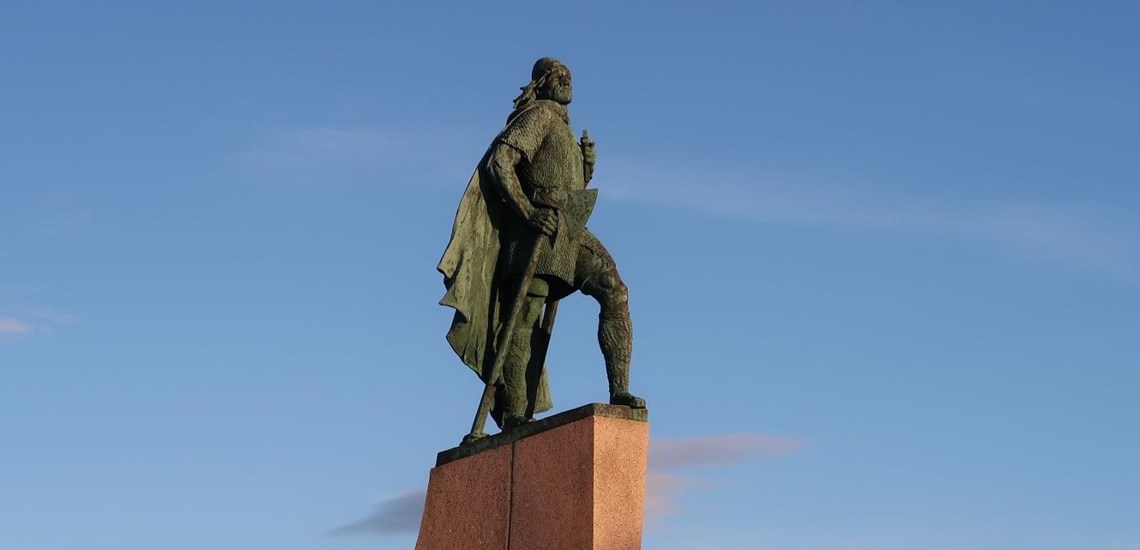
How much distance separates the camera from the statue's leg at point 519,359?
1217 centimetres

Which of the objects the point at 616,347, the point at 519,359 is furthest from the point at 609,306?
the point at 519,359

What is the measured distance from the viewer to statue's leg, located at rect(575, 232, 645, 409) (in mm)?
11430

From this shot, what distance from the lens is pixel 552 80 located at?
487 inches

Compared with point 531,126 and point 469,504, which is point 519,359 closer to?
point 469,504

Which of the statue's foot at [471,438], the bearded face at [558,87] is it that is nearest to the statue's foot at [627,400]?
the statue's foot at [471,438]

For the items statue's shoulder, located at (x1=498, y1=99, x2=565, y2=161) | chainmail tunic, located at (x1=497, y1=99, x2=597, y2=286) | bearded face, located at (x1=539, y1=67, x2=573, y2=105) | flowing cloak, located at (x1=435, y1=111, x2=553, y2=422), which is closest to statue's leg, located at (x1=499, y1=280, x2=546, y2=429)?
flowing cloak, located at (x1=435, y1=111, x2=553, y2=422)

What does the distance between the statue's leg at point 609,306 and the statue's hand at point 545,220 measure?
0.24m

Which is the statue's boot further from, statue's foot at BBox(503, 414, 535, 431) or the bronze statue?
statue's foot at BBox(503, 414, 535, 431)

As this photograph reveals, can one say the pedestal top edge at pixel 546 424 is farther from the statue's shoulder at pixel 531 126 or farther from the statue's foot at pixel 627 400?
the statue's shoulder at pixel 531 126

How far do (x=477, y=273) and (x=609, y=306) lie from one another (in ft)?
3.54

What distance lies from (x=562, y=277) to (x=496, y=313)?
712mm

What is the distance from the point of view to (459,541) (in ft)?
38.4

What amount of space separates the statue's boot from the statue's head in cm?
168

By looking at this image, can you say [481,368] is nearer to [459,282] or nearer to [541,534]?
[459,282]
